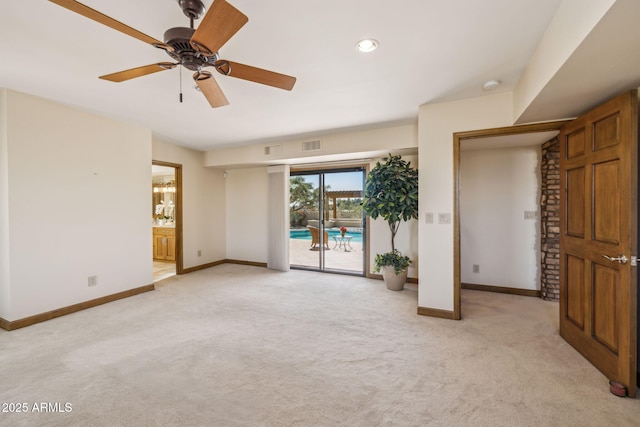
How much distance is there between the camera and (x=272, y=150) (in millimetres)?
5180

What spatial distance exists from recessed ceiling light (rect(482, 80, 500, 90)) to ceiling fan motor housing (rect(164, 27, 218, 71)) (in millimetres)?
2498

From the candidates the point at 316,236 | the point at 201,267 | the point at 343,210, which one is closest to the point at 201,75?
the point at 343,210

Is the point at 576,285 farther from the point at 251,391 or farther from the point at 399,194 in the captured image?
the point at 251,391

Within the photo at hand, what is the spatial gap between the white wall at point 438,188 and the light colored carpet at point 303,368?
0.38 m

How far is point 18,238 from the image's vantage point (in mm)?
3031

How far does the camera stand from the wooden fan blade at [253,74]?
5.91 ft

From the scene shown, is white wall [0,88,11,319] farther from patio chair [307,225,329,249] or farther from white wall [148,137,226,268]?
patio chair [307,225,329,249]

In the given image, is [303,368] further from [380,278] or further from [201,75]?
[380,278]

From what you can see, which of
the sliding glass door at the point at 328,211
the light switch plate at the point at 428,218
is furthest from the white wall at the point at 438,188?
the sliding glass door at the point at 328,211

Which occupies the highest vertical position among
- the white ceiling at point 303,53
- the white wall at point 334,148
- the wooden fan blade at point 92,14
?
the white ceiling at point 303,53

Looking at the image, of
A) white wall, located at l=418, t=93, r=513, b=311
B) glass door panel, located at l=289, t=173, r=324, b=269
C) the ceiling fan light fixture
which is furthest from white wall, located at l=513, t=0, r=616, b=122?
glass door panel, located at l=289, t=173, r=324, b=269

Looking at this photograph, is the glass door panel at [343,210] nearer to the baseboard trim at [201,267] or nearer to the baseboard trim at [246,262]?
the baseboard trim at [246,262]

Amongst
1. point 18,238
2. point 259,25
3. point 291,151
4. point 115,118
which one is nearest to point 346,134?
point 291,151

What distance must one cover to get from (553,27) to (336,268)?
4.84 m
